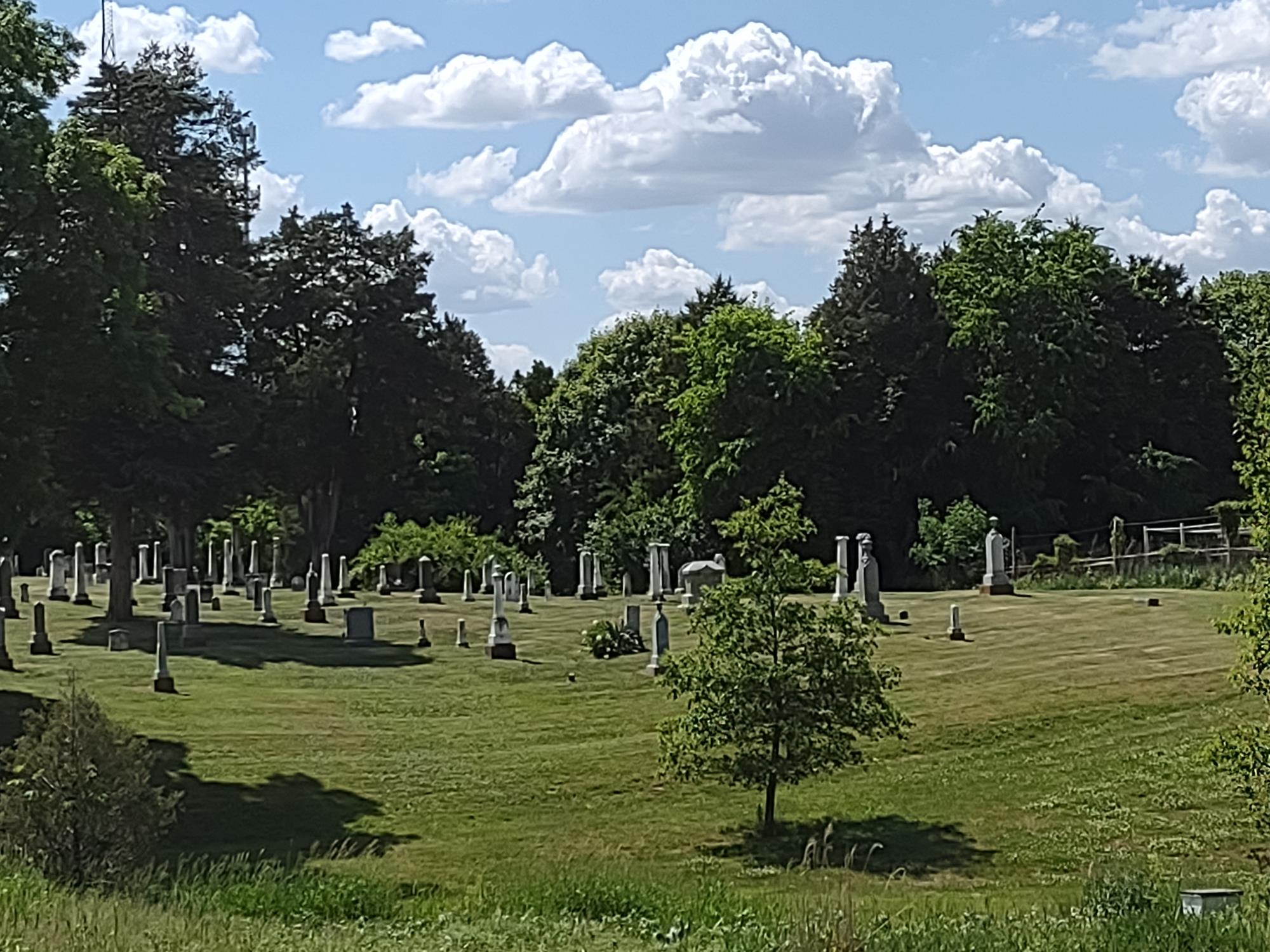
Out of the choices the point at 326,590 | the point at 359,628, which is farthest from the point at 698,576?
the point at 326,590

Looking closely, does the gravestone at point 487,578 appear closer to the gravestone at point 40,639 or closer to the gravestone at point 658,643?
the gravestone at point 40,639

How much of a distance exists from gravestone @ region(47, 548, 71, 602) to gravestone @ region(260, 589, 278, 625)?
7123mm

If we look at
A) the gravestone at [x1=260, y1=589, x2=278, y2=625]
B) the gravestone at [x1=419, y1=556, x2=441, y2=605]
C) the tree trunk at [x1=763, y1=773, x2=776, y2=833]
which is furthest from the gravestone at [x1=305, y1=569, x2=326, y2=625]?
the tree trunk at [x1=763, y1=773, x2=776, y2=833]

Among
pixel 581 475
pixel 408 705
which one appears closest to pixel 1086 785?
pixel 408 705

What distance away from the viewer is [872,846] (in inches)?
771

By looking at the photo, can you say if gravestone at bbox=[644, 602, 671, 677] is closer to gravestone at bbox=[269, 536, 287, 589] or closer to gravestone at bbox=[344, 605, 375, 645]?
gravestone at bbox=[344, 605, 375, 645]

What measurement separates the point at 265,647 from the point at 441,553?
63.6ft

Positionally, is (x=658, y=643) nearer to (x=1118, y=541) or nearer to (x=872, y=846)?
(x=872, y=846)

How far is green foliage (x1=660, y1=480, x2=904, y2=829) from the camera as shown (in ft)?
69.4

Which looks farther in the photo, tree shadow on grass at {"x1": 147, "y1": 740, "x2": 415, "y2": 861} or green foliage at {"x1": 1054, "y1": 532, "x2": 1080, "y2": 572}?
green foliage at {"x1": 1054, "y1": 532, "x2": 1080, "y2": 572}

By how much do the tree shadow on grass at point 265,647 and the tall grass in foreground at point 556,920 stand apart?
21655mm

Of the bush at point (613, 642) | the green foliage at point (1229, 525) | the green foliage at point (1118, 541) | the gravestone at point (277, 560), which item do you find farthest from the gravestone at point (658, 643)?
the gravestone at point (277, 560)

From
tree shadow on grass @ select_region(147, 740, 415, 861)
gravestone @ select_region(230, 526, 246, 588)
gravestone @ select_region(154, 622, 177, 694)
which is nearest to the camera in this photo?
tree shadow on grass @ select_region(147, 740, 415, 861)

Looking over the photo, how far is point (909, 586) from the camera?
5116cm
